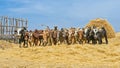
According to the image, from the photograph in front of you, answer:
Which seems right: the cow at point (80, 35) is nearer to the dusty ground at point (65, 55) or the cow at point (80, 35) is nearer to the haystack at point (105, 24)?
the dusty ground at point (65, 55)

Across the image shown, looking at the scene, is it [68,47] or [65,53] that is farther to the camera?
[68,47]

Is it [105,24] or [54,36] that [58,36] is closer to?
[54,36]

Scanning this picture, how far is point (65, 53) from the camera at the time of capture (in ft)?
93.5

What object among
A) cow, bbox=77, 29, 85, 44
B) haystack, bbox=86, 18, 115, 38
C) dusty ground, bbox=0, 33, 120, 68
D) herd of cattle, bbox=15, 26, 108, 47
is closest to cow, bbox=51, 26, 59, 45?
herd of cattle, bbox=15, 26, 108, 47

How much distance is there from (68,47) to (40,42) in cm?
536

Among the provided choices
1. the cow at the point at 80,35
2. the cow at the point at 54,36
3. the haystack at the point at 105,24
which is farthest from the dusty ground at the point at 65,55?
the haystack at the point at 105,24

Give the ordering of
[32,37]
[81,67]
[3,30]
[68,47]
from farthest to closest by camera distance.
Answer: [3,30], [32,37], [68,47], [81,67]

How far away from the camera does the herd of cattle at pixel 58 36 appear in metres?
34.9

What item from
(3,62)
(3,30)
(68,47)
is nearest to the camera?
(3,62)

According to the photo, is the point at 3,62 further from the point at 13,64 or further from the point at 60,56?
the point at 60,56

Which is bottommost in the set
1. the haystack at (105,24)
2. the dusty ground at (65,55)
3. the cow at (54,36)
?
the dusty ground at (65,55)

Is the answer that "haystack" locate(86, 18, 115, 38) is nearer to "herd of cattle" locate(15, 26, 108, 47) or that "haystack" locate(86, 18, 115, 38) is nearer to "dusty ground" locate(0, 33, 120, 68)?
"herd of cattle" locate(15, 26, 108, 47)

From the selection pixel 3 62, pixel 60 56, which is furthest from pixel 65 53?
pixel 3 62

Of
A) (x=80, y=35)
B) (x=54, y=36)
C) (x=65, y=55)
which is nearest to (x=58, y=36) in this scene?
(x=54, y=36)
